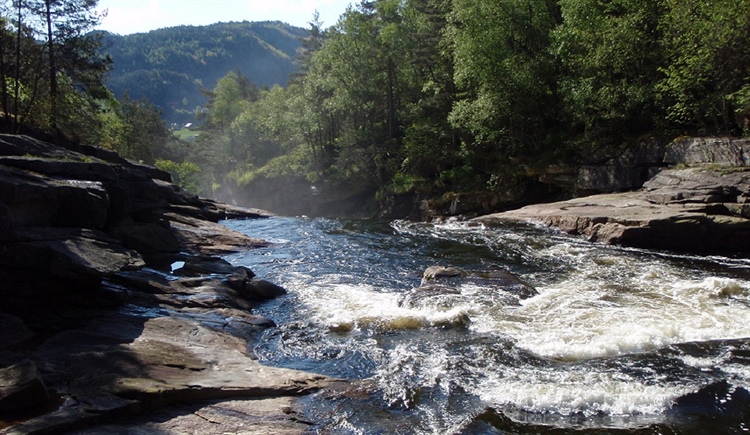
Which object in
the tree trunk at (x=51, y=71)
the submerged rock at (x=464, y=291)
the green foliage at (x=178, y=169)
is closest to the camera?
the submerged rock at (x=464, y=291)

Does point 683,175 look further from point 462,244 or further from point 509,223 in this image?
point 462,244

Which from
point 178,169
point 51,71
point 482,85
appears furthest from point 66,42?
point 178,169

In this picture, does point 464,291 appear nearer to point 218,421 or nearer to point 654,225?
point 218,421

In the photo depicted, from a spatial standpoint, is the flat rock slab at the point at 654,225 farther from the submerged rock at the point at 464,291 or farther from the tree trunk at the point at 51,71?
the tree trunk at the point at 51,71

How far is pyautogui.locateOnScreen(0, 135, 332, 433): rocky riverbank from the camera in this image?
690cm

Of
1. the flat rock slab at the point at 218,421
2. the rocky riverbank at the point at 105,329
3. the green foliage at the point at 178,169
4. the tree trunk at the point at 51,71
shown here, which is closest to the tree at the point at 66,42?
the tree trunk at the point at 51,71

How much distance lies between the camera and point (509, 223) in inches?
969

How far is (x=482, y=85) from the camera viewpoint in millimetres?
31188

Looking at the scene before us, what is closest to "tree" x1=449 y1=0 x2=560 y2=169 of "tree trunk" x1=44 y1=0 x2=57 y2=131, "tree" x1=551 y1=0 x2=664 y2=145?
"tree" x1=551 y1=0 x2=664 y2=145

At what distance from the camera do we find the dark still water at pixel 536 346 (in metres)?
7.26

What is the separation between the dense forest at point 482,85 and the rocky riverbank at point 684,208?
1903mm

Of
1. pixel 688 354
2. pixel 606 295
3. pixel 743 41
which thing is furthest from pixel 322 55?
pixel 688 354

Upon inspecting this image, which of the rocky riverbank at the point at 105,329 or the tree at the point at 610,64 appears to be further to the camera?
the tree at the point at 610,64

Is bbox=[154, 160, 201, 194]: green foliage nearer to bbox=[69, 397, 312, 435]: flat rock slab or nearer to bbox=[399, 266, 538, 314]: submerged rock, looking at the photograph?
bbox=[399, 266, 538, 314]: submerged rock
